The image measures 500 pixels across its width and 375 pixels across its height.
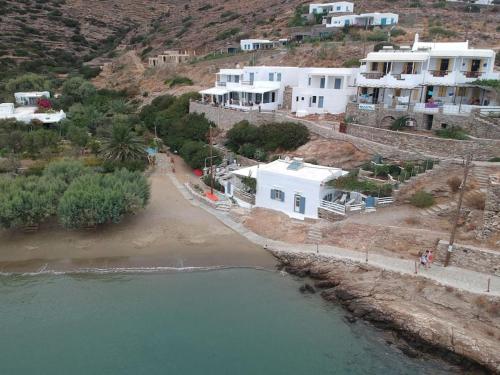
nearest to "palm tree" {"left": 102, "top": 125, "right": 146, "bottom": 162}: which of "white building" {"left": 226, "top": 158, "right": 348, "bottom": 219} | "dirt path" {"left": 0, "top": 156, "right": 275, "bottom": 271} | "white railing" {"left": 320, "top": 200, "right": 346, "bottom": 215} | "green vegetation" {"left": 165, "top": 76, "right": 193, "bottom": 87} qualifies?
"dirt path" {"left": 0, "top": 156, "right": 275, "bottom": 271}

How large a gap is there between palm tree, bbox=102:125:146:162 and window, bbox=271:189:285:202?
52.7ft

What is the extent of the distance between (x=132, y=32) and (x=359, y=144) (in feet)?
308

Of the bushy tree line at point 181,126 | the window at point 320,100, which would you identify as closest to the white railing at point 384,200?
the window at point 320,100

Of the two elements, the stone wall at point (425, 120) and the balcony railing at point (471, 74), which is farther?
the balcony railing at point (471, 74)

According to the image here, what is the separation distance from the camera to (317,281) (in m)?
21.7

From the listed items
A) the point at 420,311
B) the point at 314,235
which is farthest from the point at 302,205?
the point at 420,311

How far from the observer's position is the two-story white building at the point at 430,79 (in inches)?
1254

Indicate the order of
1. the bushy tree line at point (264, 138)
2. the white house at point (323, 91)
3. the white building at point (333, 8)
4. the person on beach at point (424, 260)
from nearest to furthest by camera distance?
the person on beach at point (424, 260)
the bushy tree line at point (264, 138)
the white house at point (323, 91)
the white building at point (333, 8)

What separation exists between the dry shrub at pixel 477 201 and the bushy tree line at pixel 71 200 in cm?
2011

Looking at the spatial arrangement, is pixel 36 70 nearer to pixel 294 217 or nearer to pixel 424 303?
pixel 294 217

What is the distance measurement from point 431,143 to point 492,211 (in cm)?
829

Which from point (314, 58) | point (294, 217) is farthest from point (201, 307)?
point (314, 58)

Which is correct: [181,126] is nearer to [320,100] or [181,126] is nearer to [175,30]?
[320,100]

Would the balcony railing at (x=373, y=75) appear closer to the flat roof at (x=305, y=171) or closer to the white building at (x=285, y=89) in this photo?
the white building at (x=285, y=89)
